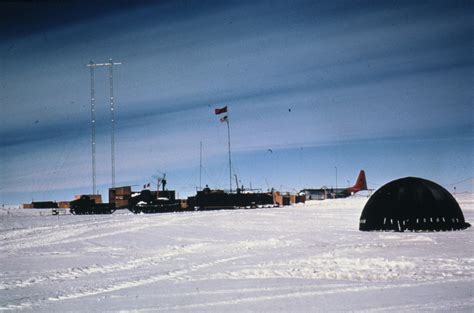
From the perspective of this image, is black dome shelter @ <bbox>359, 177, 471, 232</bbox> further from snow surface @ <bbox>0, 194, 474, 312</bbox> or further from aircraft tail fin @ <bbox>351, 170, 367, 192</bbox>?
aircraft tail fin @ <bbox>351, 170, 367, 192</bbox>

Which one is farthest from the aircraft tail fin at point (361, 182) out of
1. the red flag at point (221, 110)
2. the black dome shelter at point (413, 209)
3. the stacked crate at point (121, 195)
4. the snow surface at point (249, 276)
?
the snow surface at point (249, 276)

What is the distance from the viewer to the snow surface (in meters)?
8.11

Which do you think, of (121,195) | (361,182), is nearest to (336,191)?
(361,182)

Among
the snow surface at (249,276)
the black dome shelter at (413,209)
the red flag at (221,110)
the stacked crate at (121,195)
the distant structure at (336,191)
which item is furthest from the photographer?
the distant structure at (336,191)

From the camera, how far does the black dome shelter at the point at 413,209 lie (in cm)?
2083

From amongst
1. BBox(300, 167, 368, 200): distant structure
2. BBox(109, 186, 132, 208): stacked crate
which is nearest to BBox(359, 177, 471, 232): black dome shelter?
BBox(109, 186, 132, 208): stacked crate

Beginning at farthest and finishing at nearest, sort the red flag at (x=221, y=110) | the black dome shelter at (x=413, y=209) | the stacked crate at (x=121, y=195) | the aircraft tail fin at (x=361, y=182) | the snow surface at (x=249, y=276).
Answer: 1. the aircraft tail fin at (x=361, y=182)
2. the stacked crate at (x=121, y=195)
3. the red flag at (x=221, y=110)
4. the black dome shelter at (x=413, y=209)
5. the snow surface at (x=249, y=276)

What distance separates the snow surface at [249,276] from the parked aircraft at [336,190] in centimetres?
11355

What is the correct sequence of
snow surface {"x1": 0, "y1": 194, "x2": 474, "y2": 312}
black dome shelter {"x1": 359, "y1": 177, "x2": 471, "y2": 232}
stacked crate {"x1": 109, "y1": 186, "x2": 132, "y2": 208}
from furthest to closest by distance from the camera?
1. stacked crate {"x1": 109, "y1": 186, "x2": 132, "y2": 208}
2. black dome shelter {"x1": 359, "y1": 177, "x2": 471, "y2": 232}
3. snow surface {"x1": 0, "y1": 194, "x2": 474, "y2": 312}

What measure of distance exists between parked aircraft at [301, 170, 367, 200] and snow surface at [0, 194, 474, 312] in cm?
11355

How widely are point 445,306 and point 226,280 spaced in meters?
4.58

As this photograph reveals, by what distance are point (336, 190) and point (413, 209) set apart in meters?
129

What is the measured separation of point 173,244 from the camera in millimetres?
18594

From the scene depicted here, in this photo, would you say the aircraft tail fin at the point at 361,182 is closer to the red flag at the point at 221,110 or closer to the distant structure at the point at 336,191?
the distant structure at the point at 336,191
